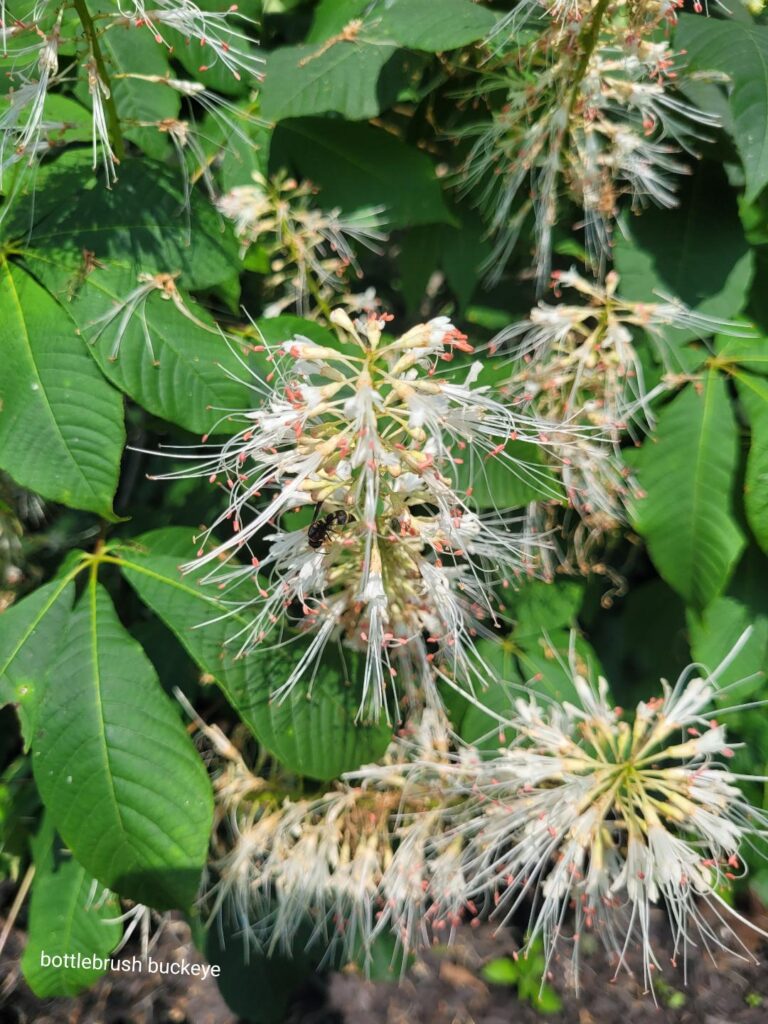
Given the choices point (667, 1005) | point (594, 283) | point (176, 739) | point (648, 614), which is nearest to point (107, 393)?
point (176, 739)

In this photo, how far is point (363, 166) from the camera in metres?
1.57

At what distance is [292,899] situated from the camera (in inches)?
76.8

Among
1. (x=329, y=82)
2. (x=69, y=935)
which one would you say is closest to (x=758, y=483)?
(x=329, y=82)

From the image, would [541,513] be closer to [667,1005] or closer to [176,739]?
[176,739]

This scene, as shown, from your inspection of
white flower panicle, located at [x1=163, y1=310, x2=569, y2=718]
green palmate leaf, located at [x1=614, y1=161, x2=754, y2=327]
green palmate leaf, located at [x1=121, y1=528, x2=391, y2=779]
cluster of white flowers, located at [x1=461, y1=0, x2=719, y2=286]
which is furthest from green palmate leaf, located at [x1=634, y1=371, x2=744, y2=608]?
green palmate leaf, located at [x1=121, y1=528, x2=391, y2=779]

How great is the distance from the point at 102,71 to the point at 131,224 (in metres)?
0.22

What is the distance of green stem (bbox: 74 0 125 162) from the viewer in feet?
3.83

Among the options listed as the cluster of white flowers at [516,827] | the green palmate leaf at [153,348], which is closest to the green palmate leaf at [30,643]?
the green palmate leaf at [153,348]

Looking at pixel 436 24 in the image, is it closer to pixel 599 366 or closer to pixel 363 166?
pixel 363 166

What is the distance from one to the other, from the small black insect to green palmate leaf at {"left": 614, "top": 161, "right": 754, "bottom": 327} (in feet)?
2.44

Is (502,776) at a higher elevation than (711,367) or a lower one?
lower

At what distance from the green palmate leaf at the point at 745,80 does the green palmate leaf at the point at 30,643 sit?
1248 millimetres

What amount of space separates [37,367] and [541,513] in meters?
1.00

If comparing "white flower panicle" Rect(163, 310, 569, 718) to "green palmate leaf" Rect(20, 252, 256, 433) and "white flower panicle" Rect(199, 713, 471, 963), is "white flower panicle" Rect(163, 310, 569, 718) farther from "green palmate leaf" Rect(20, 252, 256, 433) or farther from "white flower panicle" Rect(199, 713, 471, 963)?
"white flower panicle" Rect(199, 713, 471, 963)
